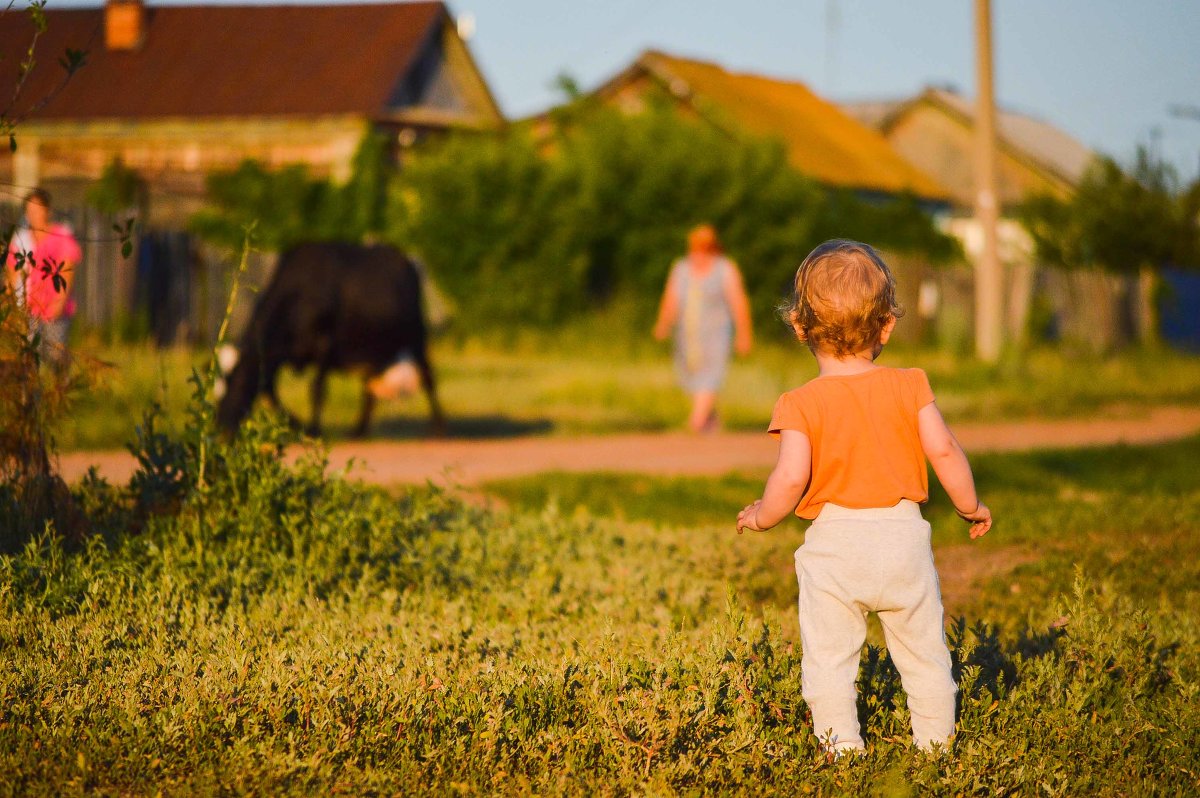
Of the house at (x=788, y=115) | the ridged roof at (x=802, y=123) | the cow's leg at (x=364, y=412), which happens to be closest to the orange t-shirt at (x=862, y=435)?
the cow's leg at (x=364, y=412)

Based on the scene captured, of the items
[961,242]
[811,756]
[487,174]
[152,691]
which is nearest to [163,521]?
[152,691]

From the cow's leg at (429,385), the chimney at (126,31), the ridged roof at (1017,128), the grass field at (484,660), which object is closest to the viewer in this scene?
the grass field at (484,660)

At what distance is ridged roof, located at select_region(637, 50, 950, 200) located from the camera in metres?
37.3

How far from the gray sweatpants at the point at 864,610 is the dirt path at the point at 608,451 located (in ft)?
17.5

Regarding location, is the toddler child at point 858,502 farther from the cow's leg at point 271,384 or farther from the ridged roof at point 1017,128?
the ridged roof at point 1017,128

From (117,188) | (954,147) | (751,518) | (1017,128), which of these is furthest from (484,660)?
(1017,128)

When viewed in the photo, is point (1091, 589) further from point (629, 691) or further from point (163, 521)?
point (163, 521)

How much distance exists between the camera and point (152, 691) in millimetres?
4266

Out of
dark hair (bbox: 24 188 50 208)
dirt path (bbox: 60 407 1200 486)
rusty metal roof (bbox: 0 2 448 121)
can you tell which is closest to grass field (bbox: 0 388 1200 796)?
dark hair (bbox: 24 188 50 208)

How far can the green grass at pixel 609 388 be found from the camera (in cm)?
1458

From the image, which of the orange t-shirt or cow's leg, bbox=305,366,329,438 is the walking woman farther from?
the orange t-shirt

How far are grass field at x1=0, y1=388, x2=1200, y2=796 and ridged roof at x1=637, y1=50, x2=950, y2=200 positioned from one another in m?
26.4

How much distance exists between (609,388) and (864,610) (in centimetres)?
1349

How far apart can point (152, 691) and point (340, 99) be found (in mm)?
30015
